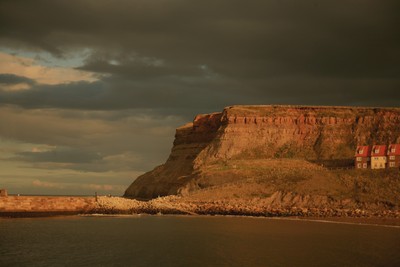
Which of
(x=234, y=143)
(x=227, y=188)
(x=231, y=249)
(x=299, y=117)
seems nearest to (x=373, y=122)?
(x=299, y=117)

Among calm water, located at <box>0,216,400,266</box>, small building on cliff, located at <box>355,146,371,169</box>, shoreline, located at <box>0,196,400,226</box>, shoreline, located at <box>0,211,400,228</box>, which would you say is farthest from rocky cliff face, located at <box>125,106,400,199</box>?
calm water, located at <box>0,216,400,266</box>

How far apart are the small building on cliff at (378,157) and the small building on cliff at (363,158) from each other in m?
0.87

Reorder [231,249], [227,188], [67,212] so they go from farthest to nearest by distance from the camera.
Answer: [227,188]
[67,212]
[231,249]

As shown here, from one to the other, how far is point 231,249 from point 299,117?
283 feet

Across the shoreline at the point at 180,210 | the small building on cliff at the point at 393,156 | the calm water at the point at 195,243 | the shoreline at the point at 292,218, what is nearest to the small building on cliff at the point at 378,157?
the small building on cliff at the point at 393,156

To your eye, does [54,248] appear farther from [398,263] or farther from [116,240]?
[398,263]

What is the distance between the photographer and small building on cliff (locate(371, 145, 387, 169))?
312 feet

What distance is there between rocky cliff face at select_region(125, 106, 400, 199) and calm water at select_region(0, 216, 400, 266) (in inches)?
1969

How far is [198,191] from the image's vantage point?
319ft

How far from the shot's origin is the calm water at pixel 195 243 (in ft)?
124

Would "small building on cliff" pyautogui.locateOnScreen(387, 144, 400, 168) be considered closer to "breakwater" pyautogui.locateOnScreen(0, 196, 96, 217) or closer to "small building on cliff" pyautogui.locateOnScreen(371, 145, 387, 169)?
"small building on cliff" pyautogui.locateOnScreen(371, 145, 387, 169)

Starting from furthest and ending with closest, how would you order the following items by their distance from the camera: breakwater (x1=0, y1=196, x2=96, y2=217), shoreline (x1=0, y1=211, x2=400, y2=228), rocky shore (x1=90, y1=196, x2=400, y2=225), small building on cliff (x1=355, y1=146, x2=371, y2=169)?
small building on cliff (x1=355, y1=146, x2=371, y2=169) < rocky shore (x1=90, y1=196, x2=400, y2=225) < breakwater (x1=0, y1=196, x2=96, y2=217) < shoreline (x1=0, y1=211, x2=400, y2=228)

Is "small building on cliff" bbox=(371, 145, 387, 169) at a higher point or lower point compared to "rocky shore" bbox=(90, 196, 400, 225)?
higher

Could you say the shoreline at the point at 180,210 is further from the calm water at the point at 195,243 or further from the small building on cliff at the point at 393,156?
the small building on cliff at the point at 393,156
